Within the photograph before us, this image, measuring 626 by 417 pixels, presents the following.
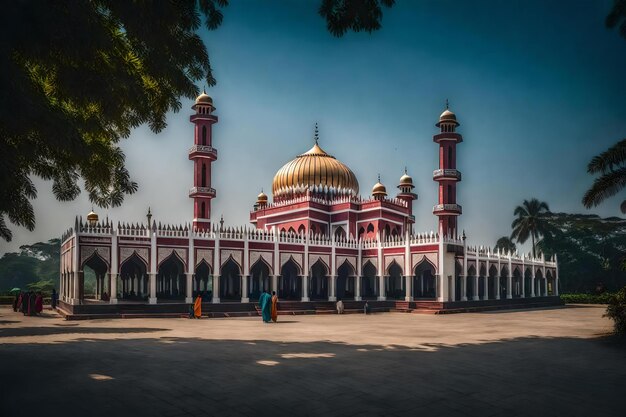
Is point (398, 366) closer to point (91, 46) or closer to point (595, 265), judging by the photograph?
point (91, 46)

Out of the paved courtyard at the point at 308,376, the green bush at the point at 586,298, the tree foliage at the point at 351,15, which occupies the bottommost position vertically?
the green bush at the point at 586,298

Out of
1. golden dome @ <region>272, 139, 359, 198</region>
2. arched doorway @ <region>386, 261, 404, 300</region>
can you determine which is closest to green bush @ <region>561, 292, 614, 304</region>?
arched doorway @ <region>386, 261, 404, 300</region>

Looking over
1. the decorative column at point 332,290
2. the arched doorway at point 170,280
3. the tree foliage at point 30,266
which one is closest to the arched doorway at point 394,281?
the decorative column at point 332,290

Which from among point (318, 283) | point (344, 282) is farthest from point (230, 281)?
point (344, 282)

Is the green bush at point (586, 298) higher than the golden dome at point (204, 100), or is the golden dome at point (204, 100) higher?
the golden dome at point (204, 100)

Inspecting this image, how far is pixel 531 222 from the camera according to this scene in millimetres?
56812

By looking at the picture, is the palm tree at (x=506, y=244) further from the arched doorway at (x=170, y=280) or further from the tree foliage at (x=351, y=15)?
the tree foliage at (x=351, y=15)

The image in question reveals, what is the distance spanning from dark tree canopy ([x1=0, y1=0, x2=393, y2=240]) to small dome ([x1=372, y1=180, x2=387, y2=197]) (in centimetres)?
3314

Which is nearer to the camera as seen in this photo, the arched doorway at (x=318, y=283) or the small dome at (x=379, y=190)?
the arched doorway at (x=318, y=283)

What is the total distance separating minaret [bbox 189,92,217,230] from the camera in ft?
117

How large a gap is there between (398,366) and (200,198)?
2768 centimetres

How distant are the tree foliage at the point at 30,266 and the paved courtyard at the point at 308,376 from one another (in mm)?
67498

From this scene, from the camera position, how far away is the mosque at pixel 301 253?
28.1 metres

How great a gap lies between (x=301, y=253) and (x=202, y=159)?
32.0 feet
